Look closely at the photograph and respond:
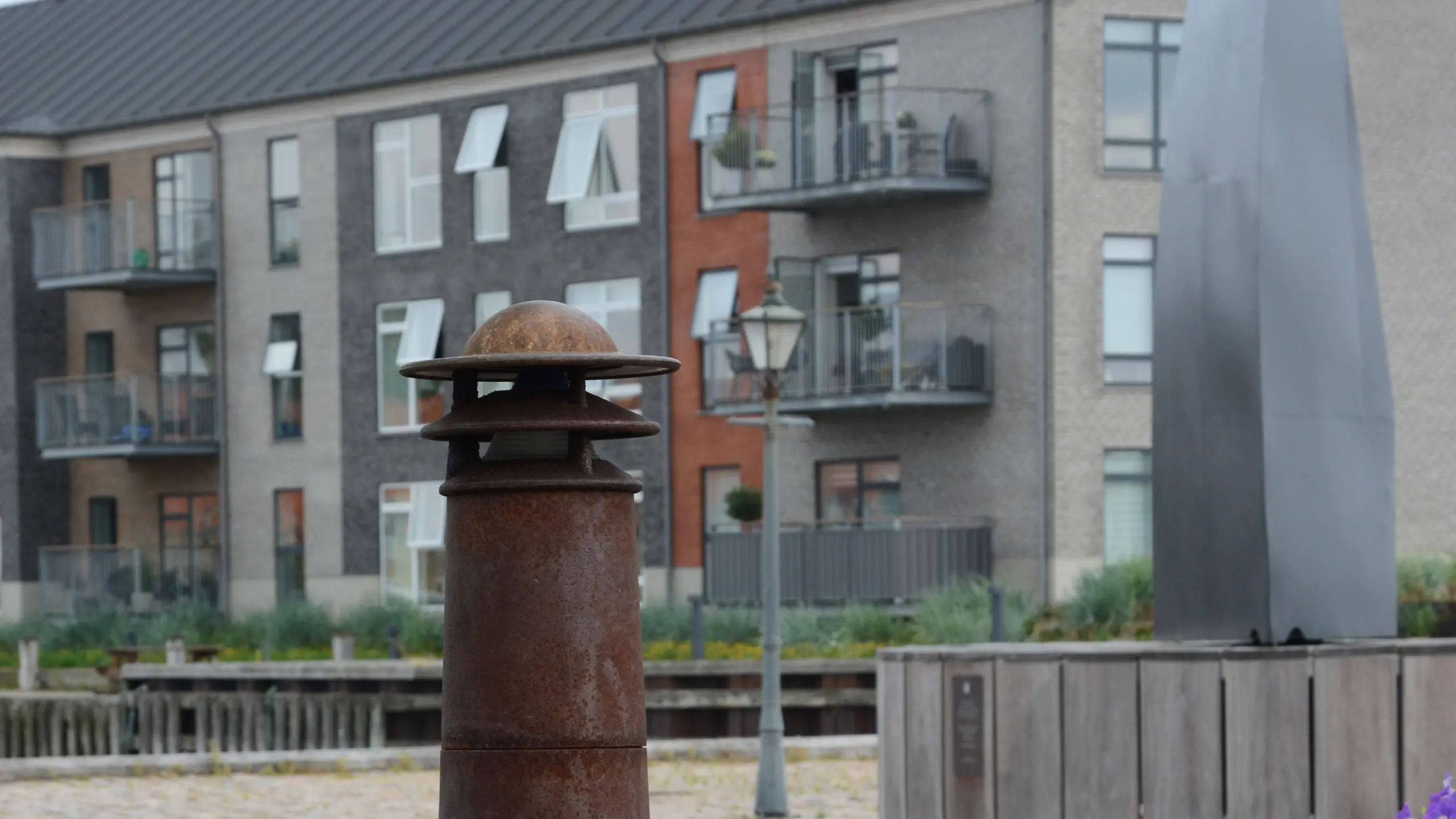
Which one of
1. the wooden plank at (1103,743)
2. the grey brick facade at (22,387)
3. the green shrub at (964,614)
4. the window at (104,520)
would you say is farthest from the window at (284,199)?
the wooden plank at (1103,743)

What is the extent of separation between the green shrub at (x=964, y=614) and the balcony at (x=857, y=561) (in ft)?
3.59

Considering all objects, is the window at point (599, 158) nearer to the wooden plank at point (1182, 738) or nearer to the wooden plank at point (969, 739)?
the wooden plank at point (969, 739)

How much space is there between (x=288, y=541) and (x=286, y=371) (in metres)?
2.81

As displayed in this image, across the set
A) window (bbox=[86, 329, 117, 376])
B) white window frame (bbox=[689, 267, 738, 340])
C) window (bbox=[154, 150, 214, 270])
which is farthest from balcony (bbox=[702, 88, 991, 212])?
window (bbox=[86, 329, 117, 376])

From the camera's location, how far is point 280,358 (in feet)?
149

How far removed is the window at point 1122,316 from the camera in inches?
1414

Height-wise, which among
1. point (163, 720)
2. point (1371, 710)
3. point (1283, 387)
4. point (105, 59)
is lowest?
point (163, 720)

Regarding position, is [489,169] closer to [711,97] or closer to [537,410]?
[711,97]

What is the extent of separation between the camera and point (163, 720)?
116 ft

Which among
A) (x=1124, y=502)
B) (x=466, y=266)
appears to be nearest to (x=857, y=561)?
(x=1124, y=502)

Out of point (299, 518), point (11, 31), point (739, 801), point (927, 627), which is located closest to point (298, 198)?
point (299, 518)

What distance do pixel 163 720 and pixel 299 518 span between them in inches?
407

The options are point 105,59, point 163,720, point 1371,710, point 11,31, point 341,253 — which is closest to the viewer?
point 1371,710

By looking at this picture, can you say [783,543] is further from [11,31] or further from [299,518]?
[11,31]
